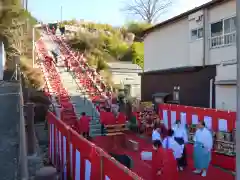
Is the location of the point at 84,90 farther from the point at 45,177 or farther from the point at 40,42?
the point at 45,177

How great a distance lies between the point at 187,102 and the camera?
20.1 m

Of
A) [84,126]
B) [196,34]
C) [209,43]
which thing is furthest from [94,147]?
[196,34]

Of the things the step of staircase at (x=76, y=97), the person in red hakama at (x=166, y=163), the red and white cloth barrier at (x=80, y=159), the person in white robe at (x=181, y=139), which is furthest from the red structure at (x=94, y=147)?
the person in red hakama at (x=166, y=163)

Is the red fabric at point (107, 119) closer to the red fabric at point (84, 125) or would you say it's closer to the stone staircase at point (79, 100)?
the stone staircase at point (79, 100)

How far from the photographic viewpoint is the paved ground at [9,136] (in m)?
7.27

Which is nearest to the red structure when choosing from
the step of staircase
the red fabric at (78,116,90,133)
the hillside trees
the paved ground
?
the step of staircase

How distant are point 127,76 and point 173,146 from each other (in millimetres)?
21977

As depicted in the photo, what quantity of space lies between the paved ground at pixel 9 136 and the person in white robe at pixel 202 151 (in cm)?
570

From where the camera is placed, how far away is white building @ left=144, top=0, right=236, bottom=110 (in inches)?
647

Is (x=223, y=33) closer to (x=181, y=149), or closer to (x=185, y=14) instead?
(x=185, y=14)

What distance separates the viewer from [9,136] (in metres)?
9.68

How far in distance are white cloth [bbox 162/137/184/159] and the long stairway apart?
6.67m

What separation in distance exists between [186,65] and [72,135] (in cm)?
1404

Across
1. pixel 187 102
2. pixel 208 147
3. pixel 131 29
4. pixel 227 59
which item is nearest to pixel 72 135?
pixel 208 147
